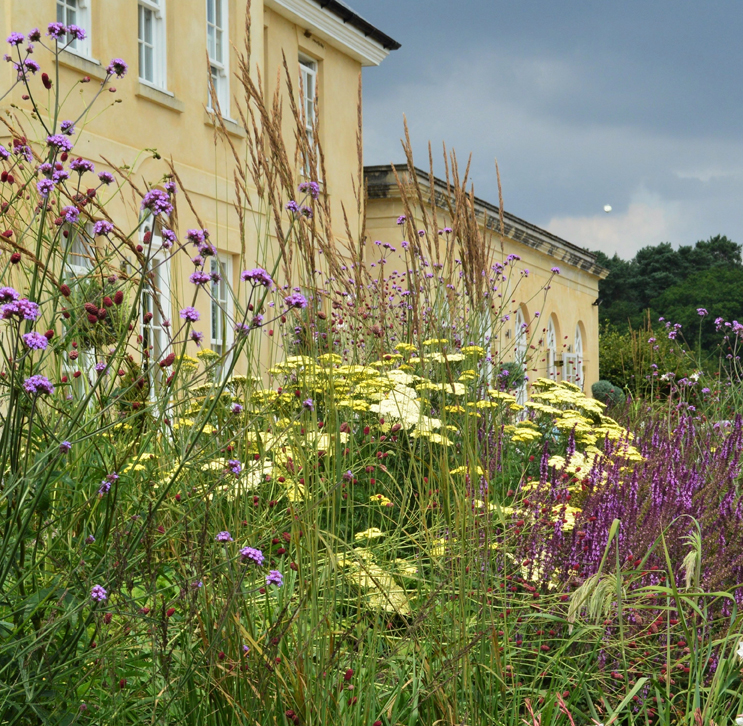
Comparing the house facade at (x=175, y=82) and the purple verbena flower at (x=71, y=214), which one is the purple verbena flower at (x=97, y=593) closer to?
the purple verbena flower at (x=71, y=214)

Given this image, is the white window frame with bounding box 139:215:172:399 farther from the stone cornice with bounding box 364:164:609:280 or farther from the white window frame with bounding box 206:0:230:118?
the stone cornice with bounding box 364:164:609:280

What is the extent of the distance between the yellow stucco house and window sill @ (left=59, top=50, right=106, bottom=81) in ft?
0.05

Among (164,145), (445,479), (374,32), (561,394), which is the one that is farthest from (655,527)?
(374,32)

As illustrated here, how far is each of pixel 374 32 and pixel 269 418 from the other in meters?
12.1

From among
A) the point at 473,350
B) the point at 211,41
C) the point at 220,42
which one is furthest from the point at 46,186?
the point at 220,42

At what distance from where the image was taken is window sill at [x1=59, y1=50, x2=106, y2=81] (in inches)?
312

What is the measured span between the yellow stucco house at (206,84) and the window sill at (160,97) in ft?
0.06

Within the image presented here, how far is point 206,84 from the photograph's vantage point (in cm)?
1011

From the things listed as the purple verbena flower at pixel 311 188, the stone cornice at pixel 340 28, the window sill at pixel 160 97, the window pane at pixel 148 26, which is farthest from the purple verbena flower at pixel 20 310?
the stone cornice at pixel 340 28

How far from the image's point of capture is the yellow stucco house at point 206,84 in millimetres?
8141

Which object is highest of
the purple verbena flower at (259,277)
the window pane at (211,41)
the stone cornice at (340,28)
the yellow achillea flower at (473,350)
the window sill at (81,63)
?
the stone cornice at (340,28)

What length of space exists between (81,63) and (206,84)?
221cm

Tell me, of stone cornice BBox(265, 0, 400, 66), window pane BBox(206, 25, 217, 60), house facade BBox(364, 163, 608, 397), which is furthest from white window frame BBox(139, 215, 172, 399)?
house facade BBox(364, 163, 608, 397)

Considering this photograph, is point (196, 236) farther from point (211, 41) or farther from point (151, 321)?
point (211, 41)
